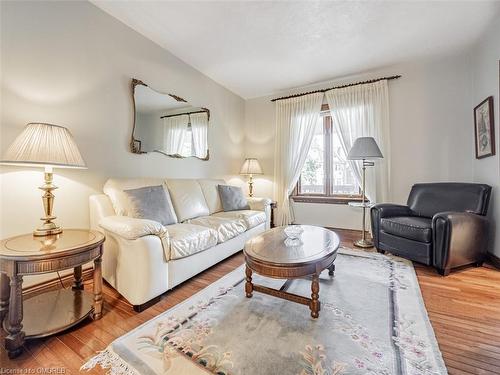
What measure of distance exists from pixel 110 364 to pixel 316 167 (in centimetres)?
381

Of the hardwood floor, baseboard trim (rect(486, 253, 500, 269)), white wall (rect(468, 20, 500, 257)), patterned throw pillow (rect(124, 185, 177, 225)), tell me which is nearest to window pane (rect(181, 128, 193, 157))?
patterned throw pillow (rect(124, 185, 177, 225))

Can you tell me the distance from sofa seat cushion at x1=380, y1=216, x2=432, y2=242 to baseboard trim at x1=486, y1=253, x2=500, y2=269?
76cm

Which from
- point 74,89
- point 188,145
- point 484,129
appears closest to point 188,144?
point 188,145

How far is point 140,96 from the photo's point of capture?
8.73 ft

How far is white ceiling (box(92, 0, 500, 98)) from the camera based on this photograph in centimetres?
223

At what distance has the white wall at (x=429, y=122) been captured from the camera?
3129 millimetres

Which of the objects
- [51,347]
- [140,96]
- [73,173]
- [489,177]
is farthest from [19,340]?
[489,177]

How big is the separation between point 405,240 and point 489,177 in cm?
128

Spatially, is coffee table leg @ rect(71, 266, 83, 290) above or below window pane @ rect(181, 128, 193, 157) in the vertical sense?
below

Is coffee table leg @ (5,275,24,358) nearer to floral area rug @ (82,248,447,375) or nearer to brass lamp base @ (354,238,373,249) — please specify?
floral area rug @ (82,248,447,375)

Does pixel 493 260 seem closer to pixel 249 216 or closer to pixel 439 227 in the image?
pixel 439 227

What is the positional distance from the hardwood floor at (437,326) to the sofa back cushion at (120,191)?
27.6 inches

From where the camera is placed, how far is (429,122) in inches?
130

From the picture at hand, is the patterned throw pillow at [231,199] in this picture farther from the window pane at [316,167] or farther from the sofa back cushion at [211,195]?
the window pane at [316,167]
